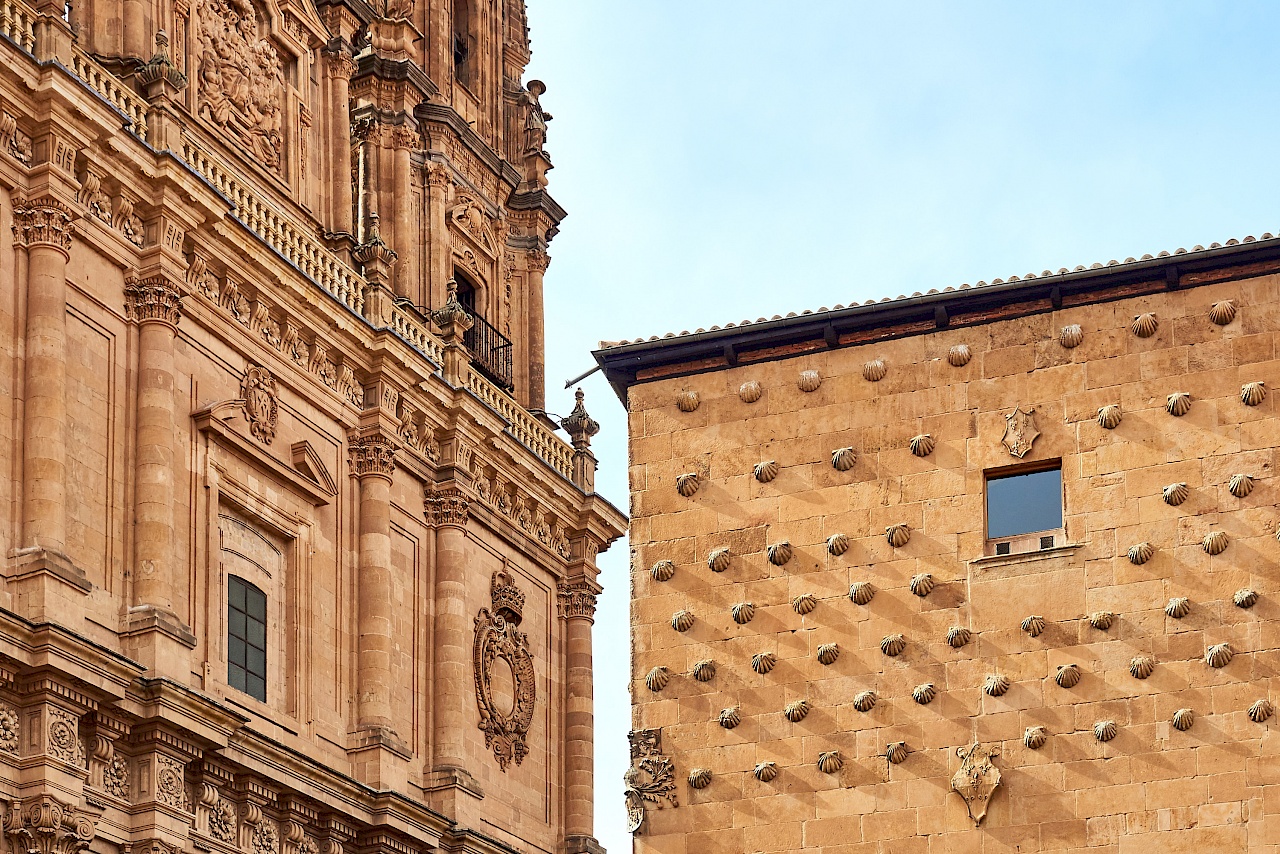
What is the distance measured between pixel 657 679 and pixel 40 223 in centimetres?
727

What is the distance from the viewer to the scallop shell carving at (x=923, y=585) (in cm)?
2214

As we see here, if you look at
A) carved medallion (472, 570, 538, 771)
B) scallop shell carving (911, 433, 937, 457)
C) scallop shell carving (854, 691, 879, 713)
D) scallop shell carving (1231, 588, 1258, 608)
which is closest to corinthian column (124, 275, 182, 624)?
scallop shell carving (854, 691, 879, 713)

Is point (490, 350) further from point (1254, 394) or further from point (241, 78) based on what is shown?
point (1254, 394)

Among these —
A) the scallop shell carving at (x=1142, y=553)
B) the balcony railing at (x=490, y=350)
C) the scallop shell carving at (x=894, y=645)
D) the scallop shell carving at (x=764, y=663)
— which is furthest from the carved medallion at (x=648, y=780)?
the balcony railing at (x=490, y=350)

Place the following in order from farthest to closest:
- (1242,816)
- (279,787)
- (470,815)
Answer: (470,815)
(279,787)
(1242,816)

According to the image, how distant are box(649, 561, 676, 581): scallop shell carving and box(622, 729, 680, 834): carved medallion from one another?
1433 mm

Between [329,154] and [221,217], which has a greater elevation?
[329,154]

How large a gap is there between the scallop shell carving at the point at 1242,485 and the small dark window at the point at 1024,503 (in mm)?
1563

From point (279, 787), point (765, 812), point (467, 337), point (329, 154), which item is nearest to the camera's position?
point (765, 812)

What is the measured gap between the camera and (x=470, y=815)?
29.0 m

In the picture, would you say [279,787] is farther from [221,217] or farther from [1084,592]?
[1084,592]

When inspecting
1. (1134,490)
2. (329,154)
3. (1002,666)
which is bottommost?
(1002,666)

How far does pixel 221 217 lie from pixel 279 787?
5918 mm

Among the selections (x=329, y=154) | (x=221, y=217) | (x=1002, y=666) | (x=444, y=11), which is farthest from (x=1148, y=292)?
(x=444, y=11)
